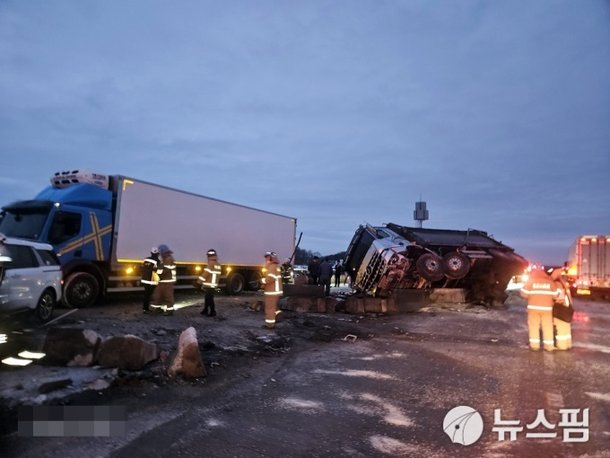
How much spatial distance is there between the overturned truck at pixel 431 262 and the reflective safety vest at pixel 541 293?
20.0ft

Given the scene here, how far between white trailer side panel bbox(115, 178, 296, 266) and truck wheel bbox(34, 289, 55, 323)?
377cm

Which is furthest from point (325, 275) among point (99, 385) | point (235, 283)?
point (99, 385)

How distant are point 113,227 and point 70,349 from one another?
23.5ft

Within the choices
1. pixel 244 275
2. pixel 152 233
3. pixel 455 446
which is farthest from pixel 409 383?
pixel 244 275

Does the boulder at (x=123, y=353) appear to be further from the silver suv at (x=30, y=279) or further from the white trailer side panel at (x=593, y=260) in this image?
the white trailer side panel at (x=593, y=260)

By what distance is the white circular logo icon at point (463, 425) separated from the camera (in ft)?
14.7

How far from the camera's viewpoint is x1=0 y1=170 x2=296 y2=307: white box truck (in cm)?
1161

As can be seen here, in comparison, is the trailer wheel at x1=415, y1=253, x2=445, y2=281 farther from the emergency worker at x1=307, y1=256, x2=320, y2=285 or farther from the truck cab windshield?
the truck cab windshield

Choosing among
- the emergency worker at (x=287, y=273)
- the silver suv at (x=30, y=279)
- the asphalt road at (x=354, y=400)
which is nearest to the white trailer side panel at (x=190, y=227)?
the emergency worker at (x=287, y=273)

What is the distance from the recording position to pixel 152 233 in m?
14.2

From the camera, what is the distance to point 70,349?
20.6ft

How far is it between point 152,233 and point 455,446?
1160 cm

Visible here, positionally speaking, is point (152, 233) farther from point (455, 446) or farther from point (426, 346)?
point (455, 446)

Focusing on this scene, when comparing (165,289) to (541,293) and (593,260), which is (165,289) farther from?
(593,260)
